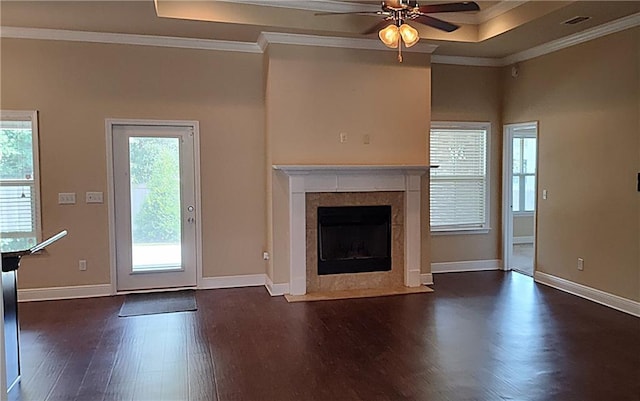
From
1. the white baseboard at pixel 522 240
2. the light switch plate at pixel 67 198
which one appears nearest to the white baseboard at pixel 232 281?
the light switch plate at pixel 67 198

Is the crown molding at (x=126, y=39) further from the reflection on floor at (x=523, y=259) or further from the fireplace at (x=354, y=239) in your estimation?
the reflection on floor at (x=523, y=259)

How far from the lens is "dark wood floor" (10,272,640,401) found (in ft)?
10.8

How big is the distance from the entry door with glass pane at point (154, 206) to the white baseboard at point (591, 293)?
4367mm

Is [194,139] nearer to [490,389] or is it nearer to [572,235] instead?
[490,389]

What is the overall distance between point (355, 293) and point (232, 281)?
5.01 feet

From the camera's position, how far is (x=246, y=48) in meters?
5.89

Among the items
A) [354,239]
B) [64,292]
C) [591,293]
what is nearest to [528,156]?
[591,293]

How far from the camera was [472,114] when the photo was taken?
6.80 m

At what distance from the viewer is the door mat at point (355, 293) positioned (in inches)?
218

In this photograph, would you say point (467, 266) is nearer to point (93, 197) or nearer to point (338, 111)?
point (338, 111)

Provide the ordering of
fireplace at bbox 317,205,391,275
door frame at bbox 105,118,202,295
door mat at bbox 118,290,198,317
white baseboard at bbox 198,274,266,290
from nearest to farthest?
1. door mat at bbox 118,290,198,317
2. door frame at bbox 105,118,202,295
3. fireplace at bbox 317,205,391,275
4. white baseboard at bbox 198,274,266,290

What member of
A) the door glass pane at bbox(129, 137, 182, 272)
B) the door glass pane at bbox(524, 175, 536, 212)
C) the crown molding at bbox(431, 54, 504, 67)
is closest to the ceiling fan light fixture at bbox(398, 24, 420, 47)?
the crown molding at bbox(431, 54, 504, 67)

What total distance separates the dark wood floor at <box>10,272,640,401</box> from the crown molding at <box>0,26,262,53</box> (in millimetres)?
2875

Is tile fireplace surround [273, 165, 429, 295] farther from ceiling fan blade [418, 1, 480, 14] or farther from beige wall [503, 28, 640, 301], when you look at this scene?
ceiling fan blade [418, 1, 480, 14]
